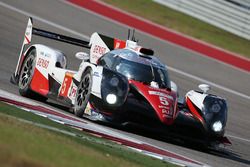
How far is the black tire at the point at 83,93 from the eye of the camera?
12.8 meters

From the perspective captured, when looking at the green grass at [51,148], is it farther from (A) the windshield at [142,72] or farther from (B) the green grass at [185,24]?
(B) the green grass at [185,24]

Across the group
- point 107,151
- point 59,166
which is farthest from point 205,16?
point 59,166

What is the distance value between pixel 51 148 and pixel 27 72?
6882 mm

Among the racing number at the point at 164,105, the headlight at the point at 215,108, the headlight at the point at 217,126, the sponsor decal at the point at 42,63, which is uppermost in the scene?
the sponsor decal at the point at 42,63

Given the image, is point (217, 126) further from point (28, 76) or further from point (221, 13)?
point (221, 13)

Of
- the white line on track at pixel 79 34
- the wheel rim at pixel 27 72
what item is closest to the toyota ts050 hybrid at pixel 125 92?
the wheel rim at pixel 27 72

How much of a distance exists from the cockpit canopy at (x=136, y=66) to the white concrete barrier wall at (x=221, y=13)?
11068 mm

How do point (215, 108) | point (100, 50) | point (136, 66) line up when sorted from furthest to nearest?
point (100, 50)
point (136, 66)
point (215, 108)

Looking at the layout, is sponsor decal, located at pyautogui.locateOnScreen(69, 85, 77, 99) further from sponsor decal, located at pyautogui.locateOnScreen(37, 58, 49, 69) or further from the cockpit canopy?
sponsor decal, located at pyautogui.locateOnScreen(37, 58, 49, 69)

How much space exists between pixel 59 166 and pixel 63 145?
4.50 feet

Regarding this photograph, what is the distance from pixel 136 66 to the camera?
525 inches

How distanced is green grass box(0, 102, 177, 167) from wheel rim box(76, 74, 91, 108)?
163 centimetres

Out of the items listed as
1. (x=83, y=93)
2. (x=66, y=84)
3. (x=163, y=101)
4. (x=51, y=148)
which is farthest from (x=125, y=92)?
(x=51, y=148)

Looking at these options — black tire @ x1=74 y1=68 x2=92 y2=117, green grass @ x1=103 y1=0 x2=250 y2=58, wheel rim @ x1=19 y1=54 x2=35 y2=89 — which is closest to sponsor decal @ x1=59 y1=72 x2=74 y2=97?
black tire @ x1=74 y1=68 x2=92 y2=117
